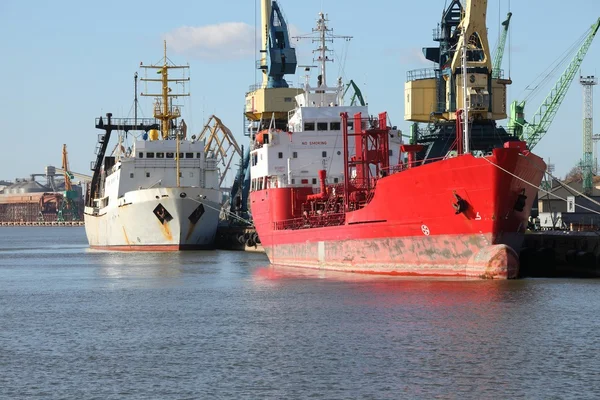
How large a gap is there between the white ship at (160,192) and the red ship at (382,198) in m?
12.2

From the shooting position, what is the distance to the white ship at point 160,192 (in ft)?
199

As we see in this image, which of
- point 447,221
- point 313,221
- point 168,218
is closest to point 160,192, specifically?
point 168,218

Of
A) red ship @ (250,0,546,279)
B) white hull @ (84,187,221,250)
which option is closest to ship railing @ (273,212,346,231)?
red ship @ (250,0,546,279)

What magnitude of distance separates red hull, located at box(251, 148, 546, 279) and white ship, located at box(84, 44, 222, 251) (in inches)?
961

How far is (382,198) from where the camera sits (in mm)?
34938

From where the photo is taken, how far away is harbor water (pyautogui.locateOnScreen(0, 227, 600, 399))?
62.6 ft

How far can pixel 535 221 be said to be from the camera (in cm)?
5531

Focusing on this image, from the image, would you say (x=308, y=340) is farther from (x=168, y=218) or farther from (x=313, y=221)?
(x=168, y=218)

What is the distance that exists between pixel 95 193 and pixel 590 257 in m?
52.1

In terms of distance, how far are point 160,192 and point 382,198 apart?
27163mm

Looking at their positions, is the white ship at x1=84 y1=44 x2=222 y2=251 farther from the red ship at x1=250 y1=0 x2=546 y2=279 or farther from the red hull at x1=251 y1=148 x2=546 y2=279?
the red hull at x1=251 y1=148 x2=546 y2=279

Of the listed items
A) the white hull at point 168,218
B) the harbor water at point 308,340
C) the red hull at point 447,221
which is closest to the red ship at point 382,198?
the red hull at point 447,221

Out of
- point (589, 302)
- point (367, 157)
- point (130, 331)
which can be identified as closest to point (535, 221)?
point (367, 157)

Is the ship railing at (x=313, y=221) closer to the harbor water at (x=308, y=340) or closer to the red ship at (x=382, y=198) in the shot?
the red ship at (x=382, y=198)
